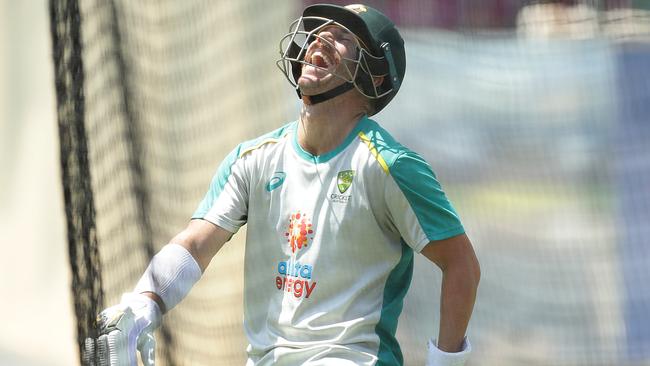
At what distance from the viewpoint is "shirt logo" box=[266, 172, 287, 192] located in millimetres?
3307

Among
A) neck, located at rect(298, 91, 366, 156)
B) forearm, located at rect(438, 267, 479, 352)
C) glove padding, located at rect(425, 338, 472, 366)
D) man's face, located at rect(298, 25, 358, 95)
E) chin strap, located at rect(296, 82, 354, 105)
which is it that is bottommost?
glove padding, located at rect(425, 338, 472, 366)

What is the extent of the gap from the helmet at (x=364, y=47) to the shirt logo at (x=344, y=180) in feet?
0.76

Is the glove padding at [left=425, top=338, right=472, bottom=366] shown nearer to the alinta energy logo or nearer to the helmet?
the alinta energy logo

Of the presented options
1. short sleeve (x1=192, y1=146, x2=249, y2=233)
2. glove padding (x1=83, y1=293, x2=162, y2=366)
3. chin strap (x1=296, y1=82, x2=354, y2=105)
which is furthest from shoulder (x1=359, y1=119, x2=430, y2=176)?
glove padding (x1=83, y1=293, x2=162, y2=366)

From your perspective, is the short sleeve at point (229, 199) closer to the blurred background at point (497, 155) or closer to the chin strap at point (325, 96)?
the chin strap at point (325, 96)

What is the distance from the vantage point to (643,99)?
4.36 meters

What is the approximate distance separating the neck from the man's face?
0.16 feet

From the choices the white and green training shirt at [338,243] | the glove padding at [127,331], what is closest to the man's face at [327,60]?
the white and green training shirt at [338,243]

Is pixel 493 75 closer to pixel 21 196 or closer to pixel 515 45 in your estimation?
pixel 515 45

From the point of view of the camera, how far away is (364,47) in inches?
133

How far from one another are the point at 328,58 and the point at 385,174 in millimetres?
→ 405

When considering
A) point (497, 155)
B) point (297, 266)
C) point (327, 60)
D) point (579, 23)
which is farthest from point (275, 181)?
point (579, 23)

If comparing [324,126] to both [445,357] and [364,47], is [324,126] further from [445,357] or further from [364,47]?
[445,357]

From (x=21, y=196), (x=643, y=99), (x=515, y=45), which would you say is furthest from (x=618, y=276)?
(x=21, y=196)
